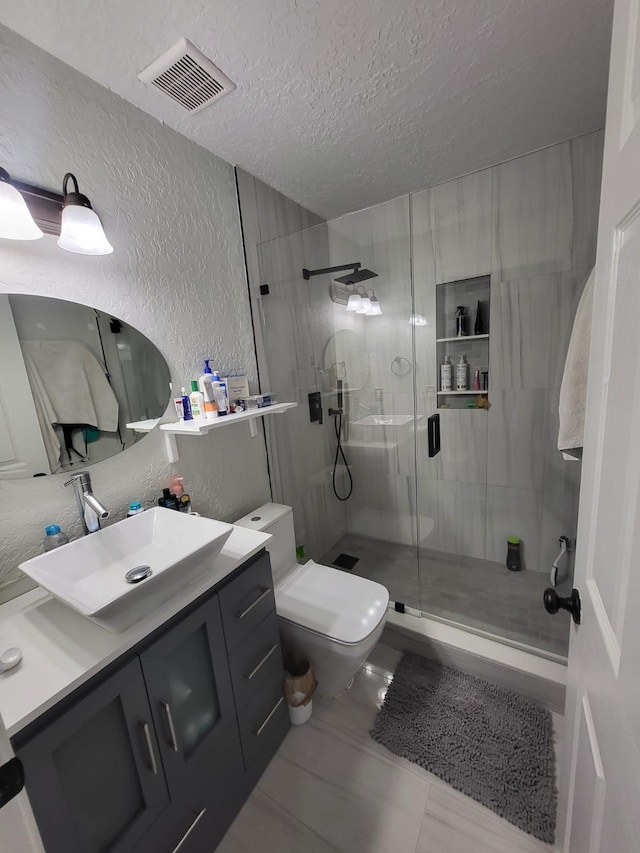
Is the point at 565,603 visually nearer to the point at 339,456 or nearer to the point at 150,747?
the point at 150,747

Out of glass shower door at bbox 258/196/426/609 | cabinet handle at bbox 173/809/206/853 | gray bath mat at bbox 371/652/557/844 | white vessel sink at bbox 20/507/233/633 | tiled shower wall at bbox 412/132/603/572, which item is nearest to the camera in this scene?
white vessel sink at bbox 20/507/233/633

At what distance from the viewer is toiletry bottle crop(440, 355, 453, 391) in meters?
2.29

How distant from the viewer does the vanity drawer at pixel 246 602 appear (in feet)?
3.64

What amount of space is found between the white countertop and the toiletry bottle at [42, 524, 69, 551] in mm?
140

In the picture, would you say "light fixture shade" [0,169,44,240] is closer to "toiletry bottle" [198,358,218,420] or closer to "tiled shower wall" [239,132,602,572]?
"toiletry bottle" [198,358,218,420]

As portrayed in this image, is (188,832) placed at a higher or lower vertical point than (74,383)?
lower

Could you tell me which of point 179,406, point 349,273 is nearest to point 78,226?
point 179,406

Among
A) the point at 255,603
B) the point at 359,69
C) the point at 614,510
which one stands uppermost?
the point at 359,69

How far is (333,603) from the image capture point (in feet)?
5.04

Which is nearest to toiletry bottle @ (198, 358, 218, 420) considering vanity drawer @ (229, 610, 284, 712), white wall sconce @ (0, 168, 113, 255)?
white wall sconce @ (0, 168, 113, 255)

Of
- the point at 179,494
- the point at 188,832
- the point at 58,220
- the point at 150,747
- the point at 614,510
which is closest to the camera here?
the point at 614,510

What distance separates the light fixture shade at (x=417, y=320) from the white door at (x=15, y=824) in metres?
2.29

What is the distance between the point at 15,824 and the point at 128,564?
764 mm

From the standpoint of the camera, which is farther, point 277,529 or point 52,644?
point 277,529
